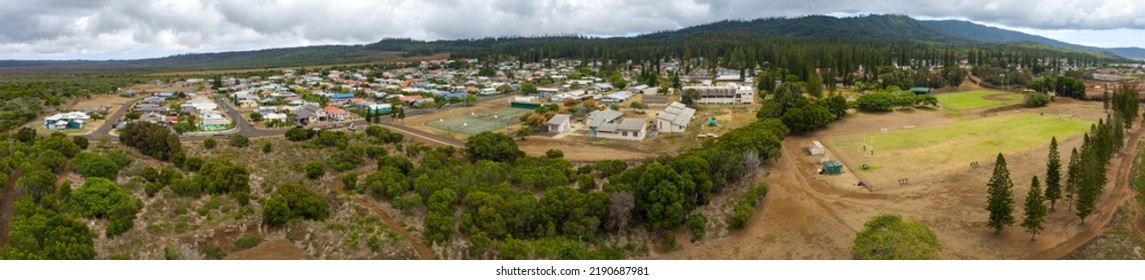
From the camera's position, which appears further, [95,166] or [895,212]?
[95,166]

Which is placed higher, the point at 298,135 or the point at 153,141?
the point at 153,141

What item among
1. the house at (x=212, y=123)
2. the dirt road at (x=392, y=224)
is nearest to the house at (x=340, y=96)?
the house at (x=212, y=123)

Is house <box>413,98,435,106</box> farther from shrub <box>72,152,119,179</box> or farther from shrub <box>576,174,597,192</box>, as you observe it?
shrub <box>576,174,597,192</box>

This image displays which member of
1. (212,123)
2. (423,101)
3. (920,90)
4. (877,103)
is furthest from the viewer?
(920,90)

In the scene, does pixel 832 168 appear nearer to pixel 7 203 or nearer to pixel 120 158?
pixel 120 158

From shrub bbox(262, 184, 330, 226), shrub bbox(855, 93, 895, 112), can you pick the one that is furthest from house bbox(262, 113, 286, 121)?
shrub bbox(855, 93, 895, 112)

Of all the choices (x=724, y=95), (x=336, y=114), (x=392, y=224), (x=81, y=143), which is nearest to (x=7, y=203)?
(x=81, y=143)
